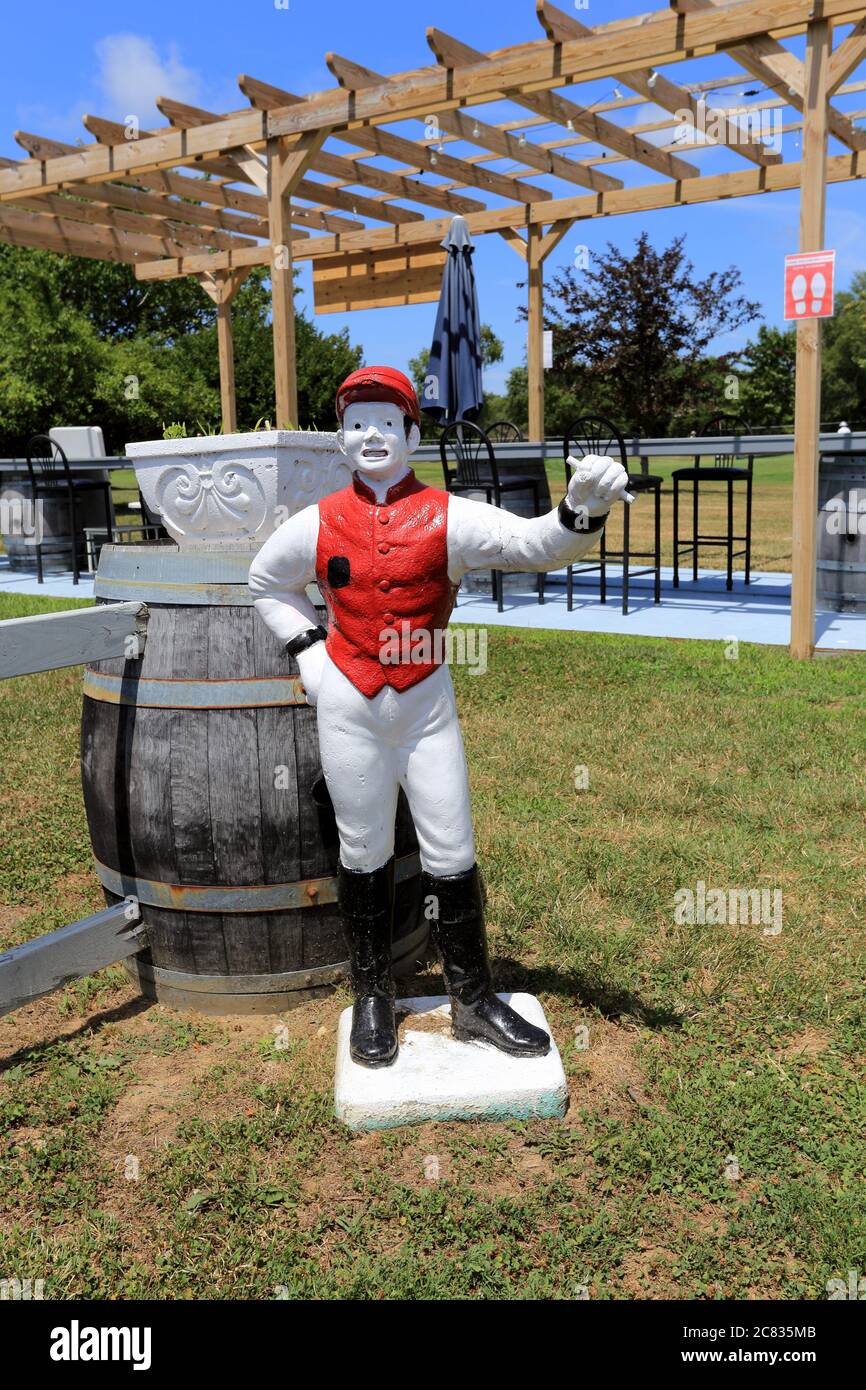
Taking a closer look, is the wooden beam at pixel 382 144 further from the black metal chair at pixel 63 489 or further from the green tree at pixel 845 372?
the green tree at pixel 845 372

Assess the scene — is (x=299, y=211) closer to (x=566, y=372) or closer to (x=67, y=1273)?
(x=67, y=1273)

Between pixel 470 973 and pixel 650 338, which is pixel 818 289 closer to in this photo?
pixel 470 973

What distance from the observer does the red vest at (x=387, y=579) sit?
2.34 meters

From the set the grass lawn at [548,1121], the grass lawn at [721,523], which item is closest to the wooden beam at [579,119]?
the grass lawn at [721,523]

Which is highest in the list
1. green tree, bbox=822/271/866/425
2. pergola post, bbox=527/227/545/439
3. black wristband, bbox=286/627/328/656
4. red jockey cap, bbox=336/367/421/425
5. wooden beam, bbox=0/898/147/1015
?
green tree, bbox=822/271/866/425

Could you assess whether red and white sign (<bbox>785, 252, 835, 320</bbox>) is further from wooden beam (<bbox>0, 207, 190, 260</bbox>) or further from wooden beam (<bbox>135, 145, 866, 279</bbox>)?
wooden beam (<bbox>0, 207, 190, 260</bbox>)

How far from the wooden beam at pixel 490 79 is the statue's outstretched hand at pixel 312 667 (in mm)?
5136

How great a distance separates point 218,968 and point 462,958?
68 cm

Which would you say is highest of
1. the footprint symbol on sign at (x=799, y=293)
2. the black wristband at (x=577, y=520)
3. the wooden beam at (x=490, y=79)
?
the wooden beam at (x=490, y=79)

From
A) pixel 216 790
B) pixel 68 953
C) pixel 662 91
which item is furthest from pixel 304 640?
pixel 662 91

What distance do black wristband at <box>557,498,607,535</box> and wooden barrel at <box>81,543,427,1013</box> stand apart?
0.87 m

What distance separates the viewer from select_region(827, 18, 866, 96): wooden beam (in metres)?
5.84

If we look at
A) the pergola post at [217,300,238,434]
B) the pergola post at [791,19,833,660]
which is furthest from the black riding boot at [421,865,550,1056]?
the pergola post at [217,300,238,434]
